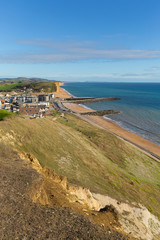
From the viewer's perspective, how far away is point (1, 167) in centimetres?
1797

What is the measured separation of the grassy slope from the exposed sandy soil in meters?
10.3

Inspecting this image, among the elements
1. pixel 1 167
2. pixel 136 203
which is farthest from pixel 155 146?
pixel 1 167

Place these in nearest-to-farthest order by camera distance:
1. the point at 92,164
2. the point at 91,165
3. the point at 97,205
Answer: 1. the point at 97,205
2. the point at 91,165
3. the point at 92,164

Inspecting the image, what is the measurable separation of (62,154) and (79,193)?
37.5ft

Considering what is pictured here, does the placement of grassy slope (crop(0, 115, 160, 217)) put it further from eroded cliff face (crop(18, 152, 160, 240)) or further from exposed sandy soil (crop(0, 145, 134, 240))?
exposed sandy soil (crop(0, 145, 134, 240))

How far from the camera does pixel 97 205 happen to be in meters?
20.3

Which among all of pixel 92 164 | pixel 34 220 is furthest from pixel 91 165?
pixel 34 220

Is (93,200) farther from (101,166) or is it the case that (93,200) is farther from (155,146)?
(155,146)

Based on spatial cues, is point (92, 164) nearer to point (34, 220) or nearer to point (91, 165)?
point (91, 165)

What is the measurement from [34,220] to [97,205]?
34.6 ft

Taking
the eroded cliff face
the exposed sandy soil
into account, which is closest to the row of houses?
the eroded cliff face

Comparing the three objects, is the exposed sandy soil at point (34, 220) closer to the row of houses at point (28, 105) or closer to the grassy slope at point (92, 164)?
the grassy slope at point (92, 164)

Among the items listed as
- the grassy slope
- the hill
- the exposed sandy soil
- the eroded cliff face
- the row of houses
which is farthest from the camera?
the row of houses

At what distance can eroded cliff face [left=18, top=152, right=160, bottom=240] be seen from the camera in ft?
51.5
